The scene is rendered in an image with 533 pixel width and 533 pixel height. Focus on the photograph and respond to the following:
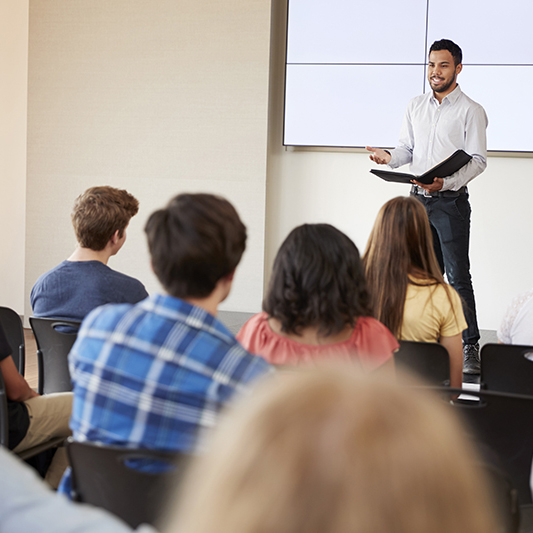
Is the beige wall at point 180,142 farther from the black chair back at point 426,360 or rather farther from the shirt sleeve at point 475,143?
the black chair back at point 426,360

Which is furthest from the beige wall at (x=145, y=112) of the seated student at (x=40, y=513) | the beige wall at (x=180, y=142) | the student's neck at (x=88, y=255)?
the seated student at (x=40, y=513)

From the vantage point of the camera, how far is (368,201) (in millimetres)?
5453

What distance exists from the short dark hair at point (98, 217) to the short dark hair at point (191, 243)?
130 cm

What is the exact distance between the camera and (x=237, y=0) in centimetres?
526

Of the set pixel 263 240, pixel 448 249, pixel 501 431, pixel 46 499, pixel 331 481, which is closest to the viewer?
pixel 331 481

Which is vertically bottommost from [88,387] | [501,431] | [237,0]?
[501,431]

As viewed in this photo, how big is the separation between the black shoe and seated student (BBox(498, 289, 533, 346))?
56.0 inches

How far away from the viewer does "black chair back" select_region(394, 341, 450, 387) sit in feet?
6.68

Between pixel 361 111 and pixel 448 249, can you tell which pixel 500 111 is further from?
pixel 448 249

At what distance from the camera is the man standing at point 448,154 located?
3.89 m

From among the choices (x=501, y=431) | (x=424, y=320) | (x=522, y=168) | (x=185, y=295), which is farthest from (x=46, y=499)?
(x=522, y=168)

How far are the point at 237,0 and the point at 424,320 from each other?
12.7 ft

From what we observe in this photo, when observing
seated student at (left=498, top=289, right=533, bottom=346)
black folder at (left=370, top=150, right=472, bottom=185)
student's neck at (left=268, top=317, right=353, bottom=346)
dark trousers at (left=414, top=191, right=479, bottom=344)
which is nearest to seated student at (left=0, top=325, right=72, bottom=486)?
student's neck at (left=268, top=317, right=353, bottom=346)

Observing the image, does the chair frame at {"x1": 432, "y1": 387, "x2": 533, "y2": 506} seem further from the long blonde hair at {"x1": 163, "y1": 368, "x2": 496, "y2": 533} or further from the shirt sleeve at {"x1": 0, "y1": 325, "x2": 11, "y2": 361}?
the shirt sleeve at {"x1": 0, "y1": 325, "x2": 11, "y2": 361}
